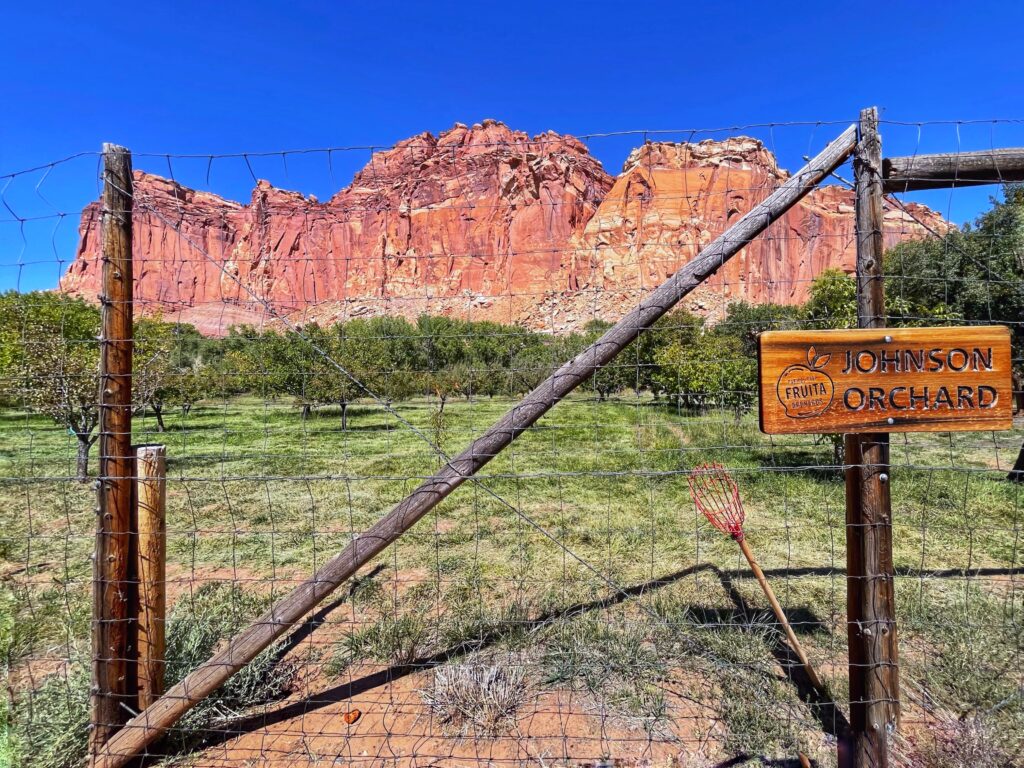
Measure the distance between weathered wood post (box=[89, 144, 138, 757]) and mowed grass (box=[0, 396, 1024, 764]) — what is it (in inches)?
13.3

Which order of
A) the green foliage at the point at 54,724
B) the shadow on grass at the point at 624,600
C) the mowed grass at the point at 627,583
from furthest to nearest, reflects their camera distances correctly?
1. the mowed grass at the point at 627,583
2. the shadow on grass at the point at 624,600
3. the green foliage at the point at 54,724

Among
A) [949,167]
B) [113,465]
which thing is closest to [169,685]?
[113,465]

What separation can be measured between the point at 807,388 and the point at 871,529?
29.2 inches

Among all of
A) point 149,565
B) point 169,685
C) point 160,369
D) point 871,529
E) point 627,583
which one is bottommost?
point 627,583

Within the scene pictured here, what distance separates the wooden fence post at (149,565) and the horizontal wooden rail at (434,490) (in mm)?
151

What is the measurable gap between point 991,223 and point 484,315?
5306 centimetres

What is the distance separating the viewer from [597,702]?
2721 mm

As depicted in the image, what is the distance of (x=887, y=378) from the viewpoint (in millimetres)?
2090

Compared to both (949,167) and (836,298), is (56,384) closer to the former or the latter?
(949,167)

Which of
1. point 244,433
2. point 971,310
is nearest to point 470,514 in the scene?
point 244,433

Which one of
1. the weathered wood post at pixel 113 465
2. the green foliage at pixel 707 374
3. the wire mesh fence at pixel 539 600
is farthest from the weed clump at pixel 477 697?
the green foliage at pixel 707 374

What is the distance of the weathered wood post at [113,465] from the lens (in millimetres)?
2250

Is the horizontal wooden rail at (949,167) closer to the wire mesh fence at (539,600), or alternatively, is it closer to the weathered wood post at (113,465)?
the wire mesh fence at (539,600)

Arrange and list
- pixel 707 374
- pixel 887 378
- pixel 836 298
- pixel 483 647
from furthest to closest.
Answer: pixel 707 374, pixel 836 298, pixel 483 647, pixel 887 378
